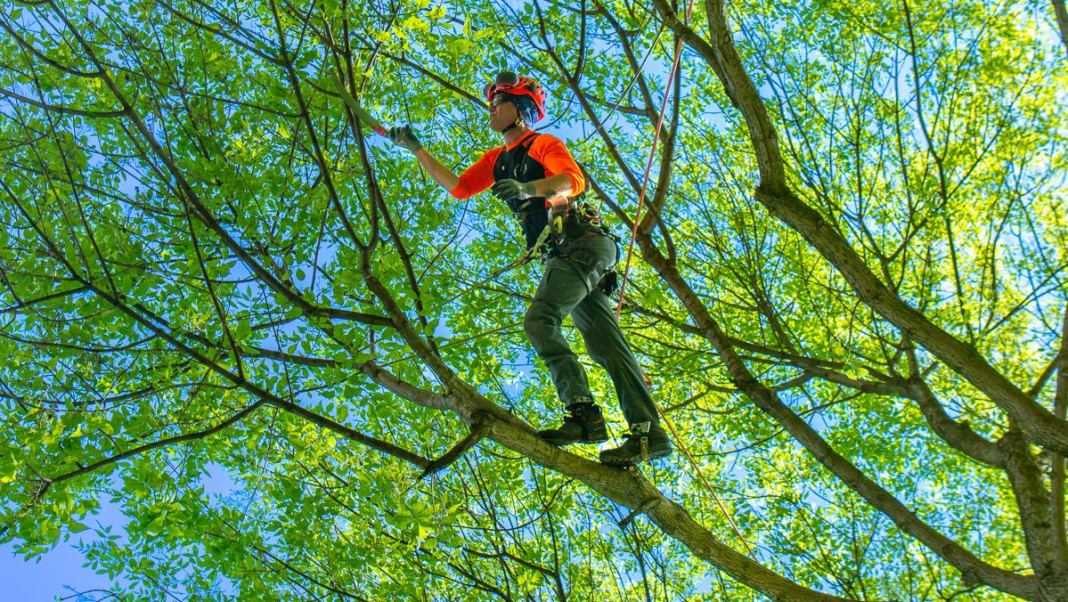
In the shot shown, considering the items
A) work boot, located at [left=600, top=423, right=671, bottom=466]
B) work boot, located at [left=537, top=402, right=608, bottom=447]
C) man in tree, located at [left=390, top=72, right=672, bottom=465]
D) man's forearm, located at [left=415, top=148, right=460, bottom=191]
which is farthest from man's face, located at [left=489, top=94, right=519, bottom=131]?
work boot, located at [left=600, top=423, right=671, bottom=466]

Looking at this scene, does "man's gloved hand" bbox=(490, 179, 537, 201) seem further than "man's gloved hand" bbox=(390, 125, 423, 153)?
No

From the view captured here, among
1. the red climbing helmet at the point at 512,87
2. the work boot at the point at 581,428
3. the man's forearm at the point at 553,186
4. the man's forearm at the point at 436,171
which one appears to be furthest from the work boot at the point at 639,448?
the red climbing helmet at the point at 512,87

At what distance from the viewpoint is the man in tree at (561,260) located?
4359 millimetres

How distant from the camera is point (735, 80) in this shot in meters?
4.82

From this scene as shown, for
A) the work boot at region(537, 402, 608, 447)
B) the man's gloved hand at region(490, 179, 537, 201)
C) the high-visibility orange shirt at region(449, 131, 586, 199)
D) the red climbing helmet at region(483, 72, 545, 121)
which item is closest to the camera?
the man's gloved hand at region(490, 179, 537, 201)

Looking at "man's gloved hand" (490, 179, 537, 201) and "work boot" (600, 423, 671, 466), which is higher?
"man's gloved hand" (490, 179, 537, 201)

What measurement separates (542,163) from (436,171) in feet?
2.24

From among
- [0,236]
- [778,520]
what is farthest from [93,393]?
[778,520]

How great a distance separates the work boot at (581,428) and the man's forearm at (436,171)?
1593 mm

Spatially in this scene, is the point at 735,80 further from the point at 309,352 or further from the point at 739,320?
the point at 739,320

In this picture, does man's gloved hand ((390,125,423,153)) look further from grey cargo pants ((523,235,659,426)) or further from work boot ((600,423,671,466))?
work boot ((600,423,671,466))

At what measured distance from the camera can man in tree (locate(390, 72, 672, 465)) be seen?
14.3 ft

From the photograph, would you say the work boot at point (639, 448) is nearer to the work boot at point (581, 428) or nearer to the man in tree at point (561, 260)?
the man in tree at point (561, 260)

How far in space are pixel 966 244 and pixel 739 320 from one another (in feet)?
10.1
